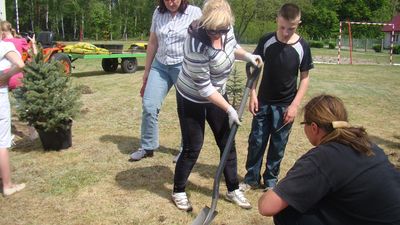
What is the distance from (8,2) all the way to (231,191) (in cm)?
4959

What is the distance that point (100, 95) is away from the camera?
900 centimetres

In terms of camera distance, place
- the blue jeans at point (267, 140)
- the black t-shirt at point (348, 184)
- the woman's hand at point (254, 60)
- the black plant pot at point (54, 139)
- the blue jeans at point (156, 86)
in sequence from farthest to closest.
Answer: the black plant pot at point (54, 139)
the blue jeans at point (156, 86)
the blue jeans at point (267, 140)
the woman's hand at point (254, 60)
the black t-shirt at point (348, 184)

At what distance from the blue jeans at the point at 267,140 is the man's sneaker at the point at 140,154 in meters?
1.30

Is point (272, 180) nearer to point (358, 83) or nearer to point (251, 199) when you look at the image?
point (251, 199)

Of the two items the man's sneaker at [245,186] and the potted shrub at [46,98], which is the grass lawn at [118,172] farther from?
the potted shrub at [46,98]

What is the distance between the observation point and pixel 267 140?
385 centimetres

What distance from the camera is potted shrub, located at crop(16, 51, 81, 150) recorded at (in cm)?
463

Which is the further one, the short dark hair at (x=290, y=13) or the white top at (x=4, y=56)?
the white top at (x=4, y=56)

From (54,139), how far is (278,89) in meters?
2.71

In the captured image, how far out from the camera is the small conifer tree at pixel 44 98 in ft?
15.2

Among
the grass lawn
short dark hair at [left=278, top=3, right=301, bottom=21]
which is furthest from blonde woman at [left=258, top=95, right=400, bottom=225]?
short dark hair at [left=278, top=3, right=301, bottom=21]

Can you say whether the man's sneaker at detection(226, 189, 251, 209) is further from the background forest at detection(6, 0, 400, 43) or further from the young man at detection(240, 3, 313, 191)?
the background forest at detection(6, 0, 400, 43)

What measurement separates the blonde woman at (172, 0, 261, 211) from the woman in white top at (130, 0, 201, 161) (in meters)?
1.04

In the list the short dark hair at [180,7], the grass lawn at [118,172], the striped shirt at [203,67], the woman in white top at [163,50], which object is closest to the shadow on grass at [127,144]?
the grass lawn at [118,172]
